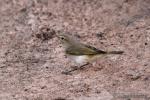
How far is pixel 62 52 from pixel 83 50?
100 cm

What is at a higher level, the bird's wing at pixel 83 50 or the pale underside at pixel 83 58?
the bird's wing at pixel 83 50

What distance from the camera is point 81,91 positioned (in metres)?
8.59

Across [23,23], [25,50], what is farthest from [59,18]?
[25,50]

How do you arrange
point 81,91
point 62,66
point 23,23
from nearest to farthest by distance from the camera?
point 81,91
point 62,66
point 23,23

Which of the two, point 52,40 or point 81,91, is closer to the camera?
point 81,91

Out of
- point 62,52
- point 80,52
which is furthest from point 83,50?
point 62,52

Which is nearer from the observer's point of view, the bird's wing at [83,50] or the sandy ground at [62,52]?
the sandy ground at [62,52]

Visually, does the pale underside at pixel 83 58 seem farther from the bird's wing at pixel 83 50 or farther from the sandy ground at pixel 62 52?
the sandy ground at pixel 62 52

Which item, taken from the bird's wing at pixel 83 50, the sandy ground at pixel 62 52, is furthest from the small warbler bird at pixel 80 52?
the sandy ground at pixel 62 52

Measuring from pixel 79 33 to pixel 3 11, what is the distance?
222 centimetres

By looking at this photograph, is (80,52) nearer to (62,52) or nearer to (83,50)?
(83,50)

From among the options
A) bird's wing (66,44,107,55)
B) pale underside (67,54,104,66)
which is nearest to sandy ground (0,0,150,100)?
pale underside (67,54,104,66)

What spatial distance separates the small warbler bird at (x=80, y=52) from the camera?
902 cm

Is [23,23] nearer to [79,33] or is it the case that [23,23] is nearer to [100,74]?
[79,33]
